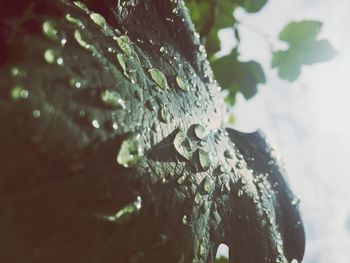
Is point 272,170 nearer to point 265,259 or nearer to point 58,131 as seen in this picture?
point 265,259

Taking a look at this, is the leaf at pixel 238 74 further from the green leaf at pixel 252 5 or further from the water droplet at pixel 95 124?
the water droplet at pixel 95 124

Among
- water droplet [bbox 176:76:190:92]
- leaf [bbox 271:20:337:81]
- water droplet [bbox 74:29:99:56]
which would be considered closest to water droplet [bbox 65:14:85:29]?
water droplet [bbox 74:29:99:56]

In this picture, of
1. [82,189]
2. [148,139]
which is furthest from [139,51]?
[82,189]

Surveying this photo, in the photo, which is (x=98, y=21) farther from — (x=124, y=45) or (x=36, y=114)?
(x=36, y=114)

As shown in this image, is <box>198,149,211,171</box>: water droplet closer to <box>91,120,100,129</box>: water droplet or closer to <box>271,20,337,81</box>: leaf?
<box>91,120,100,129</box>: water droplet

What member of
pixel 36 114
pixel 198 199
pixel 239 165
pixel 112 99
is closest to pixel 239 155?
pixel 239 165

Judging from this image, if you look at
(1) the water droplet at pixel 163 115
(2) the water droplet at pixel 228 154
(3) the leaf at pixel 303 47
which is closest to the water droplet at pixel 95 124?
(1) the water droplet at pixel 163 115
